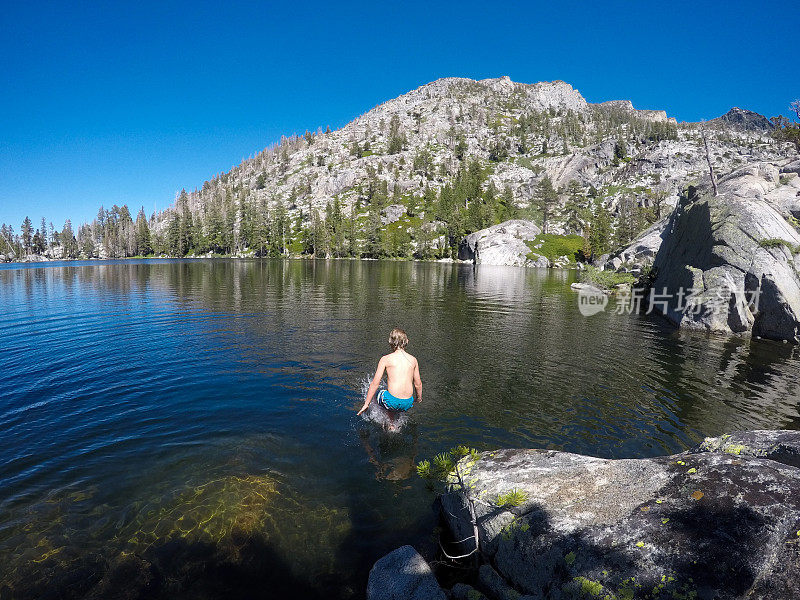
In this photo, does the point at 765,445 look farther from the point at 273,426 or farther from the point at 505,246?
the point at 505,246

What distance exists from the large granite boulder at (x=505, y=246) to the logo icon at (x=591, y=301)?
78976mm

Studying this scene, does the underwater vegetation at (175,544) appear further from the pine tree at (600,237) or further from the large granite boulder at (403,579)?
the pine tree at (600,237)

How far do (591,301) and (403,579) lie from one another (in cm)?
4811

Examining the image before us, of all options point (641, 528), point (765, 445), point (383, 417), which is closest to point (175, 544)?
point (383, 417)

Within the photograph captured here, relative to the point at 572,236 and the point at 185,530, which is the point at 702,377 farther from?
the point at 572,236

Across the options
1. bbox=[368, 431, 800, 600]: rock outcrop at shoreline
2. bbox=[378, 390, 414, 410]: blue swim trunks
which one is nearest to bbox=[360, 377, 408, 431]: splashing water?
bbox=[378, 390, 414, 410]: blue swim trunks

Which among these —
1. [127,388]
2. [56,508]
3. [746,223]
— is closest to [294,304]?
[127,388]

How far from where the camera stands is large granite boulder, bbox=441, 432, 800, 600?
14.5 feet

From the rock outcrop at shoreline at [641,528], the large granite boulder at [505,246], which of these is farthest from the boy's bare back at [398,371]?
the large granite boulder at [505,246]

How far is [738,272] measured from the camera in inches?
1143

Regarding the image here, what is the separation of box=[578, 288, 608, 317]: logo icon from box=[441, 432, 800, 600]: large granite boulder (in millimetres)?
34559

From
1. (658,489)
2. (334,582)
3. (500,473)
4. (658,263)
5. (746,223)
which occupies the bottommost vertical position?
(334,582)

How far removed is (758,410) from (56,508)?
24.1 metres

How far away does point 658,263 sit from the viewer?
45.7 m
